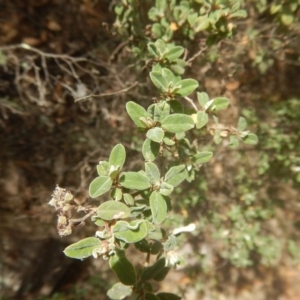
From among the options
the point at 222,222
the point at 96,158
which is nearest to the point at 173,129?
the point at 96,158

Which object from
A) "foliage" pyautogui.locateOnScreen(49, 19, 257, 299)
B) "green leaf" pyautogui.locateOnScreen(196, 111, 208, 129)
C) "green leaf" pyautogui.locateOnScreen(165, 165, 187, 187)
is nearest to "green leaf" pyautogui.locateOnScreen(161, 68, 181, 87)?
"foliage" pyautogui.locateOnScreen(49, 19, 257, 299)

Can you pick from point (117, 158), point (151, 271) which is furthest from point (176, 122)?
point (151, 271)

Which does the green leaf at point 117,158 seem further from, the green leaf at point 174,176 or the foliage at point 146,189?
the green leaf at point 174,176

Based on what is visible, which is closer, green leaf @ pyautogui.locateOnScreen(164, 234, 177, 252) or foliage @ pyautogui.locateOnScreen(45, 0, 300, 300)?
foliage @ pyautogui.locateOnScreen(45, 0, 300, 300)

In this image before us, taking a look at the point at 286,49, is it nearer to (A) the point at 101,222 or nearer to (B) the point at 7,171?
(A) the point at 101,222

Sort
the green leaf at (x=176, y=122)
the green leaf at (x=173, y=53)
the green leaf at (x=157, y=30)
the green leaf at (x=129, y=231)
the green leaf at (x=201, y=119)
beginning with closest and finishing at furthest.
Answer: the green leaf at (x=129, y=231)
the green leaf at (x=176, y=122)
the green leaf at (x=201, y=119)
the green leaf at (x=173, y=53)
the green leaf at (x=157, y=30)

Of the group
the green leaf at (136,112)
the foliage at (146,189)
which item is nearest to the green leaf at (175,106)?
the foliage at (146,189)

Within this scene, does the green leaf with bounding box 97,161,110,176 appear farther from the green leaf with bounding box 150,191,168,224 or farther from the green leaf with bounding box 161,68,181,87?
the green leaf with bounding box 161,68,181,87
